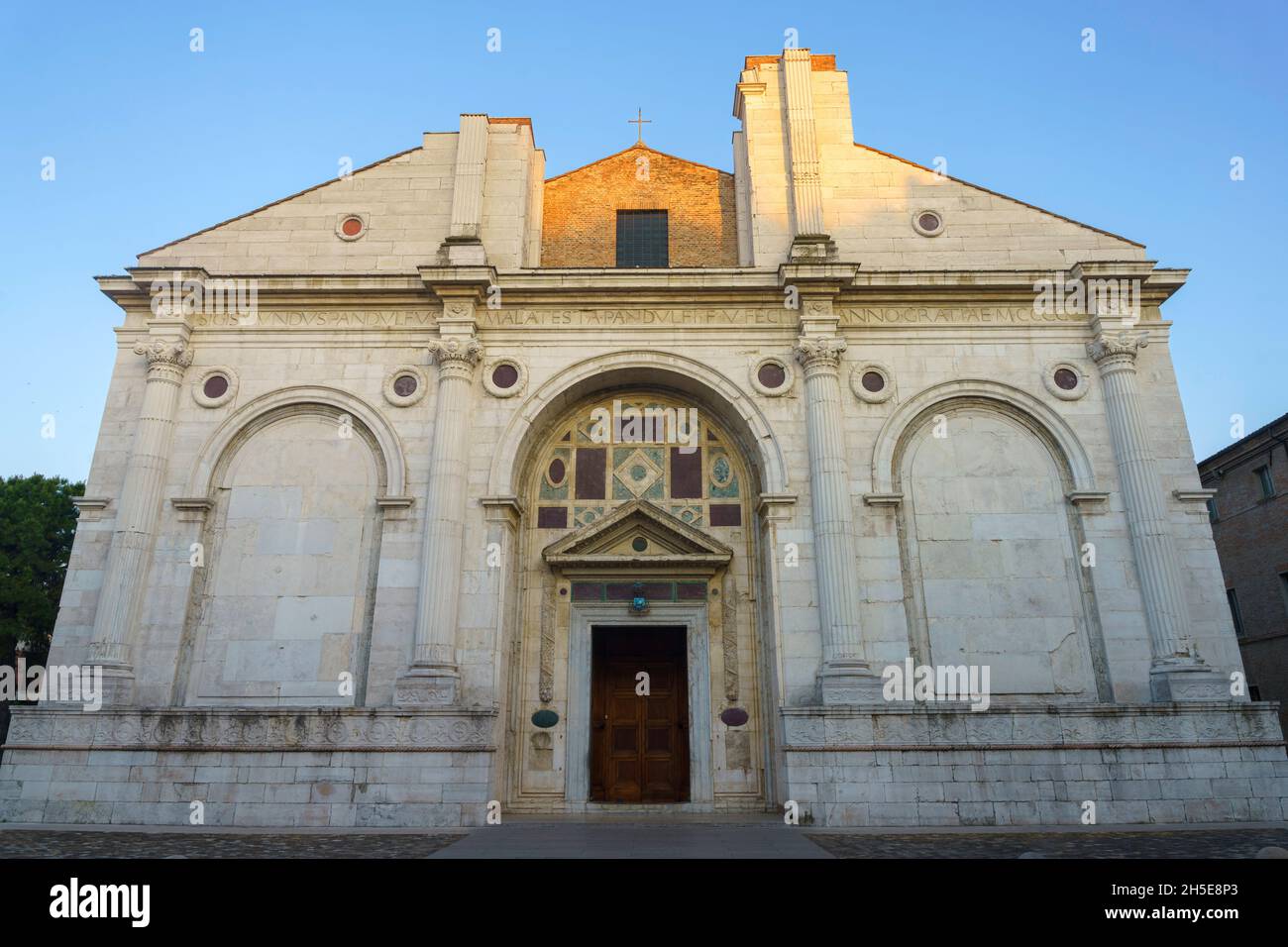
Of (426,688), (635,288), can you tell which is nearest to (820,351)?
(635,288)

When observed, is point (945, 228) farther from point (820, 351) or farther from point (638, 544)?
point (638, 544)

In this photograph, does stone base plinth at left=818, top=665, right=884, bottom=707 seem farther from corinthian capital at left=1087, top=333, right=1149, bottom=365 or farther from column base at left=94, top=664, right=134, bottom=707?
column base at left=94, top=664, right=134, bottom=707

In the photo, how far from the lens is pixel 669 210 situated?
20.9 meters

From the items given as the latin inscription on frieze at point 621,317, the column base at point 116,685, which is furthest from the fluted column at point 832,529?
the column base at point 116,685

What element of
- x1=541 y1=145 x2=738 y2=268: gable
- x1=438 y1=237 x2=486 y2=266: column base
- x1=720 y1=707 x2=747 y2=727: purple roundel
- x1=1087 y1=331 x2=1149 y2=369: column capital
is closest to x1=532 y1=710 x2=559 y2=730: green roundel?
x1=720 y1=707 x2=747 y2=727: purple roundel

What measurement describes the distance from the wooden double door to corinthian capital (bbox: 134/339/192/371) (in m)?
10.1

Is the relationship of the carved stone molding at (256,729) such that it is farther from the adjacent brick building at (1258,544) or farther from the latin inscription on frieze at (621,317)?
the adjacent brick building at (1258,544)

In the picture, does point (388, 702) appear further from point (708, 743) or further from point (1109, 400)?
point (1109, 400)

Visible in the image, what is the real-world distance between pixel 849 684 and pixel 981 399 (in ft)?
21.9

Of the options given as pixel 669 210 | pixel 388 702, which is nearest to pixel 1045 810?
pixel 388 702

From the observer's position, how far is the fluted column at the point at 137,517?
14.8 meters

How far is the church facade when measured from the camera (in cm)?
1388

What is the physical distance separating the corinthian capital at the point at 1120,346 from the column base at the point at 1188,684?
19.7ft

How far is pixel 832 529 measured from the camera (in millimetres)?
15344
